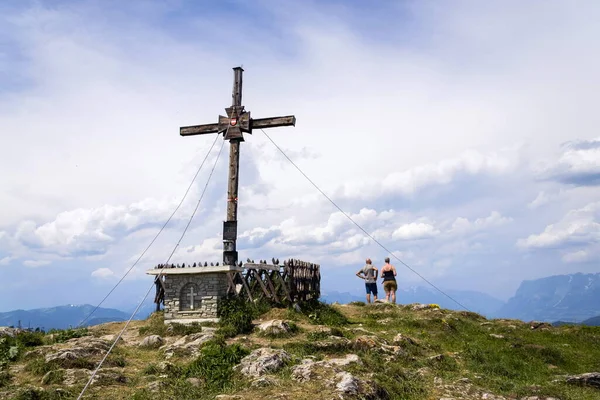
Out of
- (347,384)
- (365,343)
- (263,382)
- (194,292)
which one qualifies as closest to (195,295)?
(194,292)

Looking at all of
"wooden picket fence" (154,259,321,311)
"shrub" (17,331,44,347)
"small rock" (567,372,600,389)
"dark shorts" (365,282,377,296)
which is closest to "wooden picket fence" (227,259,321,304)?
"wooden picket fence" (154,259,321,311)

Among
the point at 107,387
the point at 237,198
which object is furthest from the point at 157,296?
the point at 107,387

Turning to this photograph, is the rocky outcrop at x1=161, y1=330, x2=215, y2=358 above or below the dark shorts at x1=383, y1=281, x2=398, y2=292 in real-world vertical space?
below

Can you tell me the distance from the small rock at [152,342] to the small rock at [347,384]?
8.77 metres

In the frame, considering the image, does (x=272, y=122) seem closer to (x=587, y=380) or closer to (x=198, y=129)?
(x=198, y=129)

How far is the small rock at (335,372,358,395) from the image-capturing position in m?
12.3

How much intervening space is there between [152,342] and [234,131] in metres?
11.1

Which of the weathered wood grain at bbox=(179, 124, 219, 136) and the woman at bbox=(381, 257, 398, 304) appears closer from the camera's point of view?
the weathered wood grain at bbox=(179, 124, 219, 136)

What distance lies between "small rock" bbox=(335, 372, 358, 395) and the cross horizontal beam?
45.0 ft

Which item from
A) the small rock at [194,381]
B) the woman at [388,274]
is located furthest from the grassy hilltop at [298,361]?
the woman at [388,274]

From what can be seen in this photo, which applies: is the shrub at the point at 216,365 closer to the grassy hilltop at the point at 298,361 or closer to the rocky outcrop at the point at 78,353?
the grassy hilltop at the point at 298,361

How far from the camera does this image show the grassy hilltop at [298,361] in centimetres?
1315

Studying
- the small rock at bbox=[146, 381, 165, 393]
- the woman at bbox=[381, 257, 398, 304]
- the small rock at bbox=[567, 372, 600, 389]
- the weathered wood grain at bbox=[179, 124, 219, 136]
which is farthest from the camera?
the woman at bbox=[381, 257, 398, 304]

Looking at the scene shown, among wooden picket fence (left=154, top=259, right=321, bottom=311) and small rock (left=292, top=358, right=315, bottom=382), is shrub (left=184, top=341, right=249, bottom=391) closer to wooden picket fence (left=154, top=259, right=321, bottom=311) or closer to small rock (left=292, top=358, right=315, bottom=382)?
small rock (left=292, top=358, right=315, bottom=382)
